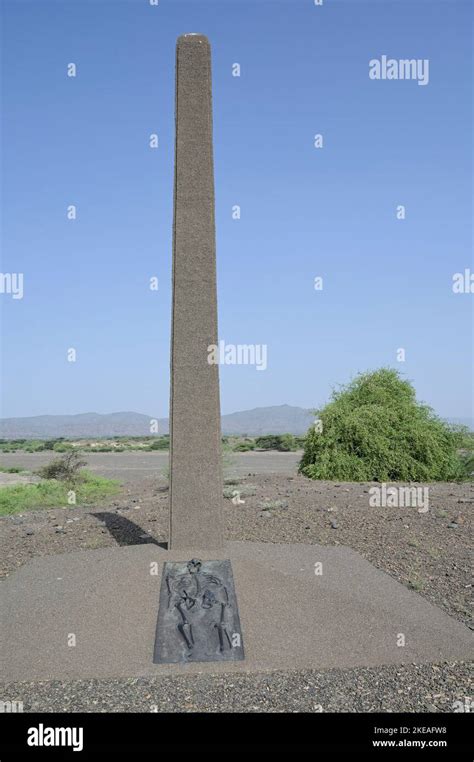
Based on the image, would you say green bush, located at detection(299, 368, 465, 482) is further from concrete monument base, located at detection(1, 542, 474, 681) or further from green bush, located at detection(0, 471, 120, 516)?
concrete monument base, located at detection(1, 542, 474, 681)

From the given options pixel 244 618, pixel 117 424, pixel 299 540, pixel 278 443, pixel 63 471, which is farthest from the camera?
pixel 117 424

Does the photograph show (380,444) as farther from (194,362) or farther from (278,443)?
(278,443)

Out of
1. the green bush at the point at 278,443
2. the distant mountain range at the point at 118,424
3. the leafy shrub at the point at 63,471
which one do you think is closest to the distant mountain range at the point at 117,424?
the distant mountain range at the point at 118,424

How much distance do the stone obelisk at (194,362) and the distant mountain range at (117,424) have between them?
122 metres

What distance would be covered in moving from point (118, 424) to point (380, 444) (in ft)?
463

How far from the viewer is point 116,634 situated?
5977mm

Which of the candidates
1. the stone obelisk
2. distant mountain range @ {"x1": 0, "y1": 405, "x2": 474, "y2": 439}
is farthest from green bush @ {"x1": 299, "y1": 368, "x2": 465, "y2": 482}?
distant mountain range @ {"x1": 0, "y1": 405, "x2": 474, "y2": 439}

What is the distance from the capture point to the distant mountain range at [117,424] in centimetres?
13625

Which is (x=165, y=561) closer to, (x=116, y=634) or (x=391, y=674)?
(x=116, y=634)

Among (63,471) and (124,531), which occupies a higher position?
(63,471)

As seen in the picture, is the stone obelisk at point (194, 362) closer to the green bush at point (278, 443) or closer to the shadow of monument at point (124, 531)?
the shadow of monument at point (124, 531)

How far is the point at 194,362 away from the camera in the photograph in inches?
285

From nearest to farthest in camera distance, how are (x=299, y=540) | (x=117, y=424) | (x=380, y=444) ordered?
(x=299, y=540), (x=380, y=444), (x=117, y=424)

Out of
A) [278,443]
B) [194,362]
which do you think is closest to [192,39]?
[194,362]
